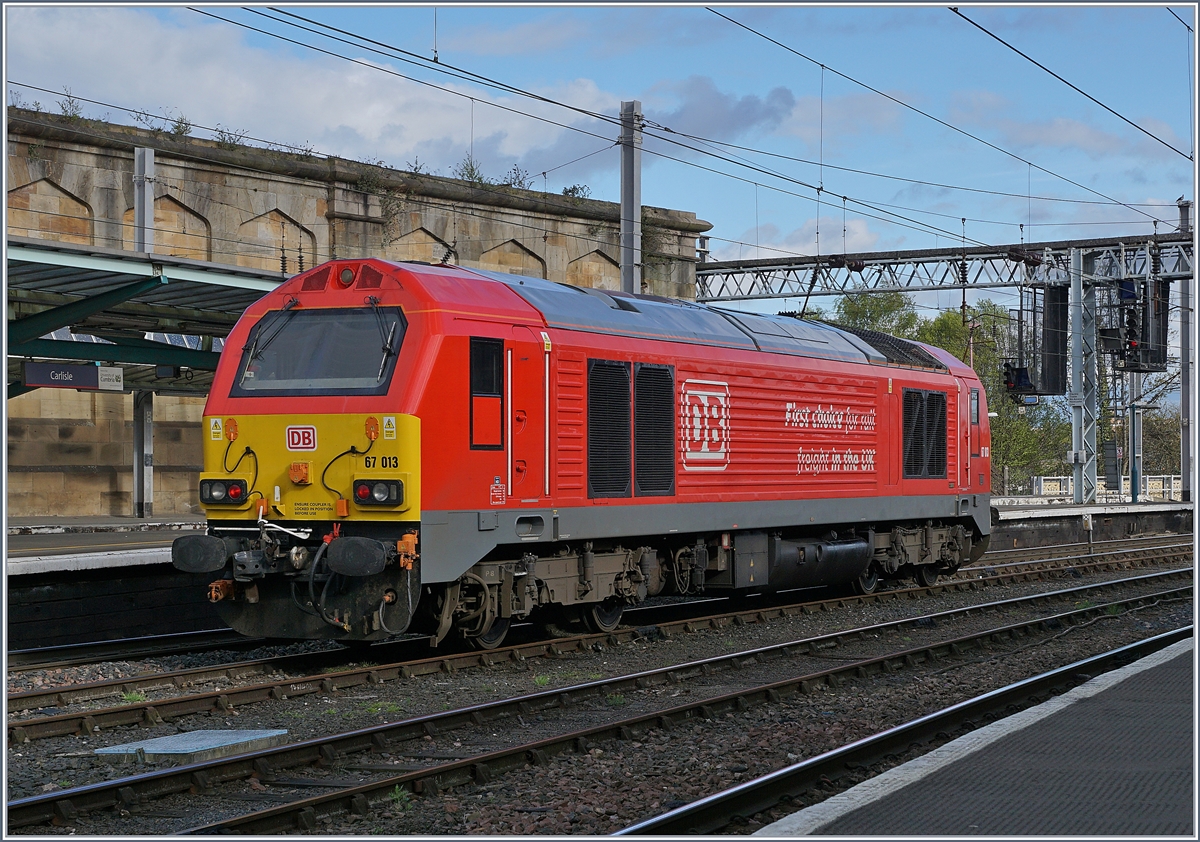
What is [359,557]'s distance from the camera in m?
11.3

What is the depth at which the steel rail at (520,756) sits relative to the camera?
7086 mm

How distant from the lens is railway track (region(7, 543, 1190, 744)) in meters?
9.84

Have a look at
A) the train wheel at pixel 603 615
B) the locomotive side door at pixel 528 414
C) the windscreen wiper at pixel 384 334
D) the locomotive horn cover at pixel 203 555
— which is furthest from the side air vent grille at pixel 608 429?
the locomotive horn cover at pixel 203 555

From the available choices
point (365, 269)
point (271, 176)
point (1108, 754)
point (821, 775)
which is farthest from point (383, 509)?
point (271, 176)

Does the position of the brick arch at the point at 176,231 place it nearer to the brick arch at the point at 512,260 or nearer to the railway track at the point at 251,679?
the brick arch at the point at 512,260

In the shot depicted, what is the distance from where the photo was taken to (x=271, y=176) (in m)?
34.0

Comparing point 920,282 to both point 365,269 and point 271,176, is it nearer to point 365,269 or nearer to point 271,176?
point 271,176

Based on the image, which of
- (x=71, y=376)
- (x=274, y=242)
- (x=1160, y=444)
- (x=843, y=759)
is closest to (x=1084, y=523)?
(x=274, y=242)

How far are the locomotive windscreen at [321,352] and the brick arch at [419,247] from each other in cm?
2336

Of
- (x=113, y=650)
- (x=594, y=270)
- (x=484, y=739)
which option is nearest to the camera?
(x=484, y=739)

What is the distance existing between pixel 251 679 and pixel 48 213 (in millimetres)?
21917

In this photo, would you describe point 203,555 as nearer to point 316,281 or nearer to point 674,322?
point 316,281

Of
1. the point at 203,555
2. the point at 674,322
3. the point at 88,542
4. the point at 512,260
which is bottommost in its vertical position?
the point at 88,542

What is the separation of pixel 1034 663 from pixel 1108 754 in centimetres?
577
